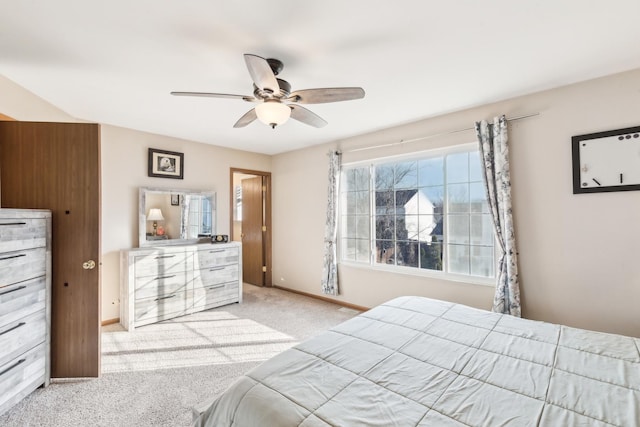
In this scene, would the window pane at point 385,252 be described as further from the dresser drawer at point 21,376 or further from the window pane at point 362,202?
the dresser drawer at point 21,376

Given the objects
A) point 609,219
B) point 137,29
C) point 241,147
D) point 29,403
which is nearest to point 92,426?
point 29,403

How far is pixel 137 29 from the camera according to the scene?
1745 millimetres

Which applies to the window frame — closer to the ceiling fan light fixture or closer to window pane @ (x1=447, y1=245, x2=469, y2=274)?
window pane @ (x1=447, y1=245, x2=469, y2=274)

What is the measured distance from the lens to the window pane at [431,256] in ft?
11.1

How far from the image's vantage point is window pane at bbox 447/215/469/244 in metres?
3.20

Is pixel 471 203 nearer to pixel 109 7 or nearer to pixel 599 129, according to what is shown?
pixel 599 129

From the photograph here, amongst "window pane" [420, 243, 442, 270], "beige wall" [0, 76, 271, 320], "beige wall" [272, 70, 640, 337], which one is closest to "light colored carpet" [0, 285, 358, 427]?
"beige wall" [0, 76, 271, 320]

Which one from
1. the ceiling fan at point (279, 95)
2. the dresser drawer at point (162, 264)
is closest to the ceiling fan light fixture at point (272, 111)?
the ceiling fan at point (279, 95)

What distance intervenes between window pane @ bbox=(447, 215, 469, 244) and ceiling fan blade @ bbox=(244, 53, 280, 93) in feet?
7.91

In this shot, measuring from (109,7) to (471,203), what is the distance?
339cm

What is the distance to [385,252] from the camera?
3869 mm

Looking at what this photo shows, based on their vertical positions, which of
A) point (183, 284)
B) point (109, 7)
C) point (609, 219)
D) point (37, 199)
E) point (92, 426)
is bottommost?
point (92, 426)

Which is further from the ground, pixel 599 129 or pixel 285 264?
pixel 599 129

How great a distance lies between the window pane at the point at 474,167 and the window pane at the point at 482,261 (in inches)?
29.6
